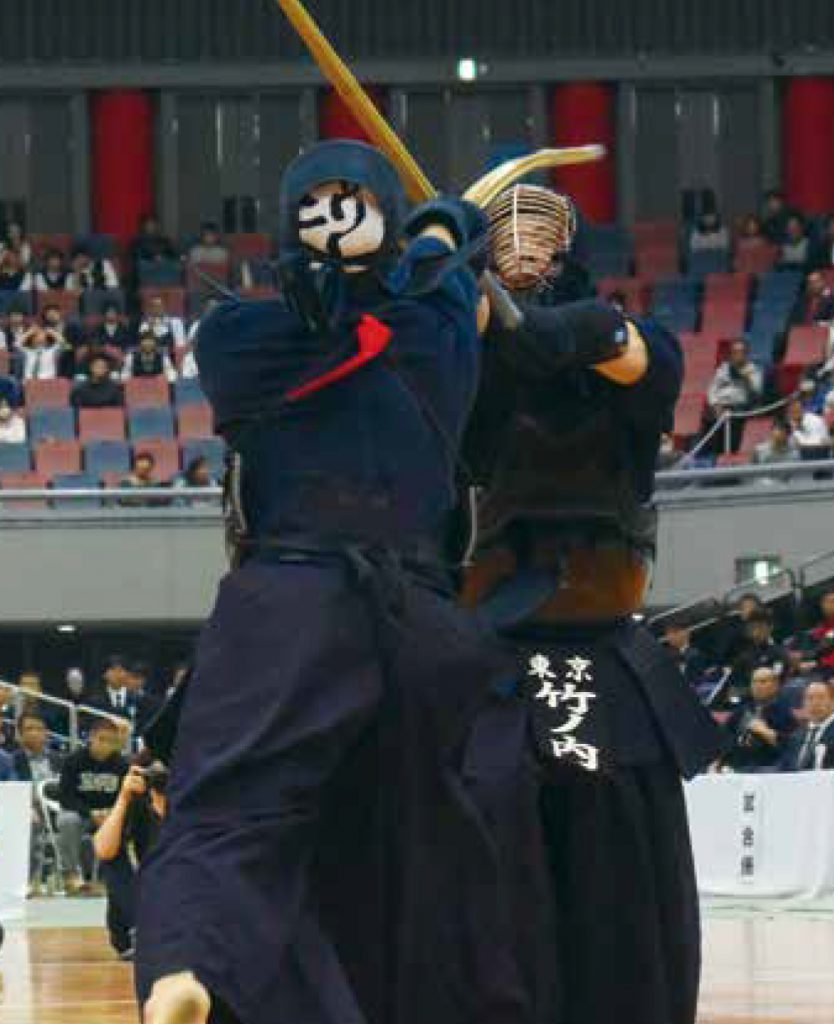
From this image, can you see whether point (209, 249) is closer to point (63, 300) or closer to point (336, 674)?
point (63, 300)

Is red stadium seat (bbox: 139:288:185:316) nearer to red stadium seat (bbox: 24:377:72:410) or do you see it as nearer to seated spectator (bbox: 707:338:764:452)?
red stadium seat (bbox: 24:377:72:410)

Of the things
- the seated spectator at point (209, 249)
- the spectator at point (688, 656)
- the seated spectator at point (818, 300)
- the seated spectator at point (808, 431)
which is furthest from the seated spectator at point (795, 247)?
Result: the spectator at point (688, 656)

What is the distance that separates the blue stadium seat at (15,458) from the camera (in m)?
37.2

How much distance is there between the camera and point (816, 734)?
24234mm

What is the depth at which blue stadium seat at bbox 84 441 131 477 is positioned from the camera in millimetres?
37031

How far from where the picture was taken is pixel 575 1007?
8.07 meters

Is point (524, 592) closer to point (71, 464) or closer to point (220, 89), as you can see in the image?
point (71, 464)

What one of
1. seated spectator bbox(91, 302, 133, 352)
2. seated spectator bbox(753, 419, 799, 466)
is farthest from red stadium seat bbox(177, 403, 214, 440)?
seated spectator bbox(753, 419, 799, 466)

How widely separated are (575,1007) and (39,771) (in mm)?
21407

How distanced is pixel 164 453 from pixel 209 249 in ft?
17.0

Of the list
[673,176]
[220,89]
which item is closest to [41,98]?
[220,89]

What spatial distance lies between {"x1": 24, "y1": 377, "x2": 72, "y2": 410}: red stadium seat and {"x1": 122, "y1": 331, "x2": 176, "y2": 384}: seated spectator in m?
0.72

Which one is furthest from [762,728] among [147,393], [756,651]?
[147,393]

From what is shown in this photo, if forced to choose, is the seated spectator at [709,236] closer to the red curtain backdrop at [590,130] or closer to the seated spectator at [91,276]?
the red curtain backdrop at [590,130]
